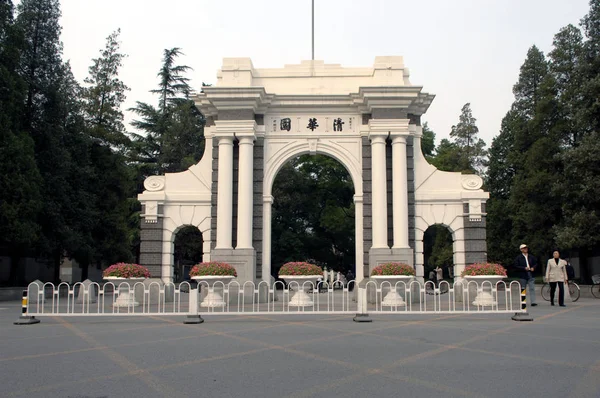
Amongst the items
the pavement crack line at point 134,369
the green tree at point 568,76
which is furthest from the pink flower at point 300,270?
the green tree at point 568,76

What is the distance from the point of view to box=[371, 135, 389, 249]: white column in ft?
54.1

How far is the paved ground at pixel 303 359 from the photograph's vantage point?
5176mm

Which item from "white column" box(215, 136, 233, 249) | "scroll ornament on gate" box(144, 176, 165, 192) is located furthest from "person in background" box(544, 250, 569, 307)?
"scroll ornament on gate" box(144, 176, 165, 192)

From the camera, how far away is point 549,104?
2502 cm

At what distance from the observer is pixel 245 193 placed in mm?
16734

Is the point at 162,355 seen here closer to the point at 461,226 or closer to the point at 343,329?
the point at 343,329

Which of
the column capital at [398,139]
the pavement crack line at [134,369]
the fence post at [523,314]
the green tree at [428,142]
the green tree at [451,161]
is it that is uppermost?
the green tree at [428,142]

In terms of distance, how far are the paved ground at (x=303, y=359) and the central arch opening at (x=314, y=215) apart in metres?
21.7

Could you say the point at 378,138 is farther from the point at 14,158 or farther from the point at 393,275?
the point at 14,158

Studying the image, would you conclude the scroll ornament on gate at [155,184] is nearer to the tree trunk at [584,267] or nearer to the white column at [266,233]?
the white column at [266,233]

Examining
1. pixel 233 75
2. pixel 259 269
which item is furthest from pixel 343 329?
pixel 233 75

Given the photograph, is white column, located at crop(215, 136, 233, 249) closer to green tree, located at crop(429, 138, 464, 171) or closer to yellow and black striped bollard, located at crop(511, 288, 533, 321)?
yellow and black striped bollard, located at crop(511, 288, 533, 321)

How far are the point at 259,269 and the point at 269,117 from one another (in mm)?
4529

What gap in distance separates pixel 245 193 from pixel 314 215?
691 inches
